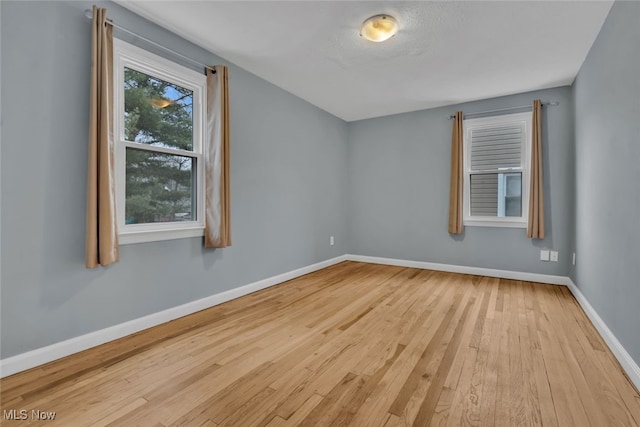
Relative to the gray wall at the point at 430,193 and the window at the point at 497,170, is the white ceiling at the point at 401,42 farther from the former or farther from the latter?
the gray wall at the point at 430,193

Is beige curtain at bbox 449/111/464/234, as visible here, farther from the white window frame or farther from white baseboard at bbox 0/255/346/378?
the white window frame

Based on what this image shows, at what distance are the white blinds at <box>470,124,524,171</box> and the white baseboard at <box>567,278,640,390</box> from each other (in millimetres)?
1952

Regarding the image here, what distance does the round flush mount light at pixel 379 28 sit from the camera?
2413 millimetres

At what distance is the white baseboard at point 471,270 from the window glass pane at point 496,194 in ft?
→ 2.71

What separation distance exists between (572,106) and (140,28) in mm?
4847

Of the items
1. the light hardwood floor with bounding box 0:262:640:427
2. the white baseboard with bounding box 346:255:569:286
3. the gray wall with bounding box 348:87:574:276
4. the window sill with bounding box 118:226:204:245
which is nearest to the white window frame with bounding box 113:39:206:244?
the window sill with bounding box 118:226:204:245

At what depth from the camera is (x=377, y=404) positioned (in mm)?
1554

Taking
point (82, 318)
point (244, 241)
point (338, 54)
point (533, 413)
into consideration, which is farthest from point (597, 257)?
point (82, 318)

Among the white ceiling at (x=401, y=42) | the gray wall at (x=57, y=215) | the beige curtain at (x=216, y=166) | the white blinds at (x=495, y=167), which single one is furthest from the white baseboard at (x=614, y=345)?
the gray wall at (x=57, y=215)

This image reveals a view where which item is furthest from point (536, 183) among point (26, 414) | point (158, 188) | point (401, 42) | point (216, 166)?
point (26, 414)

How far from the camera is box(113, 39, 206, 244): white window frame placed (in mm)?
2292

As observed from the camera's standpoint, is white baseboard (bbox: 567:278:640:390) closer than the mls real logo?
No

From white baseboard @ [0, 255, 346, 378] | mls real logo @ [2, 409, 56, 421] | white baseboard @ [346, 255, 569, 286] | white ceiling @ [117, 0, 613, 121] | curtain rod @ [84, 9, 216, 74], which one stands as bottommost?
mls real logo @ [2, 409, 56, 421]

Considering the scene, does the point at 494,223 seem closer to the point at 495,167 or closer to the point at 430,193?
the point at 495,167
